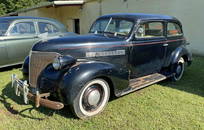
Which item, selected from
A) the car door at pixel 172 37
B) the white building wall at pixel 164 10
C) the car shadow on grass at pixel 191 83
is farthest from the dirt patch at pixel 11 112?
the white building wall at pixel 164 10

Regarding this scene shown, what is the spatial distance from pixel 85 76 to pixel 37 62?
0.97 m

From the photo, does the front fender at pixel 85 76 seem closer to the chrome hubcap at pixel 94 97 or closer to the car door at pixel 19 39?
the chrome hubcap at pixel 94 97

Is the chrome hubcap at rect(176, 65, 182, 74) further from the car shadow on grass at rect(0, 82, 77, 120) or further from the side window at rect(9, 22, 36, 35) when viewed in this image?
the side window at rect(9, 22, 36, 35)

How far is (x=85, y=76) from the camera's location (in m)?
3.16

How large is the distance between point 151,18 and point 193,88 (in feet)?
6.70

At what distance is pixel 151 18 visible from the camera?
14.9ft

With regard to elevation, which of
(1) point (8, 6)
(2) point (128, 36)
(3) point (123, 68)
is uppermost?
(1) point (8, 6)

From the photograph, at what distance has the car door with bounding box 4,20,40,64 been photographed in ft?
19.5

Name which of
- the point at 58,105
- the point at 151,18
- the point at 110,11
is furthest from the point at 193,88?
the point at 110,11

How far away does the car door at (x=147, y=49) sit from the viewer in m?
4.22

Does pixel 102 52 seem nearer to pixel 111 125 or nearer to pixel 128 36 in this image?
pixel 128 36

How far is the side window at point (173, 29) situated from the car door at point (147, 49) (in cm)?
28

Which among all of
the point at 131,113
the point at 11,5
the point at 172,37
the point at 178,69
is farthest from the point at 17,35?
the point at 11,5

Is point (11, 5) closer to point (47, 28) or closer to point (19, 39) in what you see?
point (47, 28)
